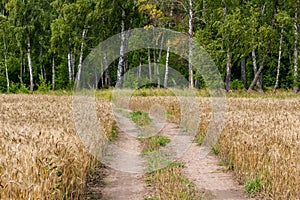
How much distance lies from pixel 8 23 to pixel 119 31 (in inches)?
721

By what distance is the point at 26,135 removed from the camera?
682 centimetres

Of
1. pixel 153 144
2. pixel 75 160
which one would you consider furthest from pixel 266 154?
pixel 153 144

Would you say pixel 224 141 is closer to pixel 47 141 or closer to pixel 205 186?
pixel 205 186

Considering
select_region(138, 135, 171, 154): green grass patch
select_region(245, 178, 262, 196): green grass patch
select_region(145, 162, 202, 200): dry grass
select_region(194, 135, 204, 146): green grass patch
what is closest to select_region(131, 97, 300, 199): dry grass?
select_region(245, 178, 262, 196): green grass patch

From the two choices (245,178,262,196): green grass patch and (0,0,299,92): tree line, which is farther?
(0,0,299,92): tree line

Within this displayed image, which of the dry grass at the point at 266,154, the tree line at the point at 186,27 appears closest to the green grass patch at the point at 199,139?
the dry grass at the point at 266,154

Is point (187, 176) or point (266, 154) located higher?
point (266, 154)

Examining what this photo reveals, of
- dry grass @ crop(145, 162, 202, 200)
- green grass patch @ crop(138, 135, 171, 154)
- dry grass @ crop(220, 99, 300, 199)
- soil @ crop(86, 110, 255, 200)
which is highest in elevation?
dry grass @ crop(220, 99, 300, 199)

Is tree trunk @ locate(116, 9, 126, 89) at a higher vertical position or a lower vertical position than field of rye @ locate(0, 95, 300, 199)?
higher

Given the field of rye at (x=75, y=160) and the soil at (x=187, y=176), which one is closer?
the field of rye at (x=75, y=160)

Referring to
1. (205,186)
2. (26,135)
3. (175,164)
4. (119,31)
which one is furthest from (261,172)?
(119,31)

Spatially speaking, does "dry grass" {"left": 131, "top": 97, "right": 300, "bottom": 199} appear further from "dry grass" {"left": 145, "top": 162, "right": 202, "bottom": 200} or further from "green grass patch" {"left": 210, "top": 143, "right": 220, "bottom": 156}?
"dry grass" {"left": 145, "top": 162, "right": 202, "bottom": 200}

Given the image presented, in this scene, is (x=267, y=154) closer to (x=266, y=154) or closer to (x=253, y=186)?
(x=266, y=154)

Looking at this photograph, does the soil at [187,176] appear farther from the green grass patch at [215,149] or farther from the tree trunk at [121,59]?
the tree trunk at [121,59]
